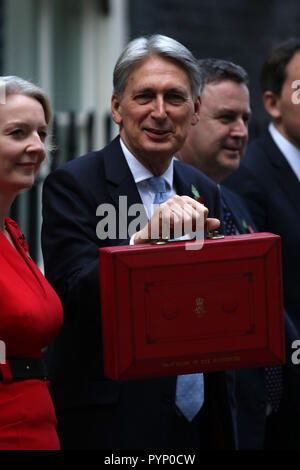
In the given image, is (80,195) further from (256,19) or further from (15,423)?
(256,19)

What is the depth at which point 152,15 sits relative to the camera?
8.54 metres

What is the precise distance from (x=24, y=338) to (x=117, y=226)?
0.59m

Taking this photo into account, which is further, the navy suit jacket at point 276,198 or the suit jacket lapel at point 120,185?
the navy suit jacket at point 276,198

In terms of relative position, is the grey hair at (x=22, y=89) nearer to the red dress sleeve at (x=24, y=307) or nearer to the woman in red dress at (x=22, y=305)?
the woman in red dress at (x=22, y=305)

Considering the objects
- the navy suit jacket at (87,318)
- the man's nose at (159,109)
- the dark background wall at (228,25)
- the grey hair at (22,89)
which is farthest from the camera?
the dark background wall at (228,25)

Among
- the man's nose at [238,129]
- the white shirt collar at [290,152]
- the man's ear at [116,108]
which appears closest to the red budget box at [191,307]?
the man's ear at [116,108]

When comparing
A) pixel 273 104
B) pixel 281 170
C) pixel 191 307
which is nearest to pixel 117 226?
pixel 191 307

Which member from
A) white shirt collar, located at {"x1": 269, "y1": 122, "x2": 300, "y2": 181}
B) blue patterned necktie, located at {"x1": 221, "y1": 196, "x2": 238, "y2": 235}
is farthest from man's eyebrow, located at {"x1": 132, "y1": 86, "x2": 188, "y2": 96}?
white shirt collar, located at {"x1": 269, "y1": 122, "x2": 300, "y2": 181}

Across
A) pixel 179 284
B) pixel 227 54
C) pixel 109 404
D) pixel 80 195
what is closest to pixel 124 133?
pixel 80 195

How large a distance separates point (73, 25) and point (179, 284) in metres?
5.72

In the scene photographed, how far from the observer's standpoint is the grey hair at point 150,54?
330 cm

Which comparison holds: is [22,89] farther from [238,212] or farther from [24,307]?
[238,212]

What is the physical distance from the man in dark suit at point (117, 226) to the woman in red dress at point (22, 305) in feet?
0.61

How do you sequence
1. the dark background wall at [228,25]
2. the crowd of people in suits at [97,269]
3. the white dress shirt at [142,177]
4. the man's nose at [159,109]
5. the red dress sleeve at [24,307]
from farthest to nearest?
the dark background wall at [228,25]
the white dress shirt at [142,177]
the man's nose at [159,109]
the crowd of people in suits at [97,269]
the red dress sleeve at [24,307]
